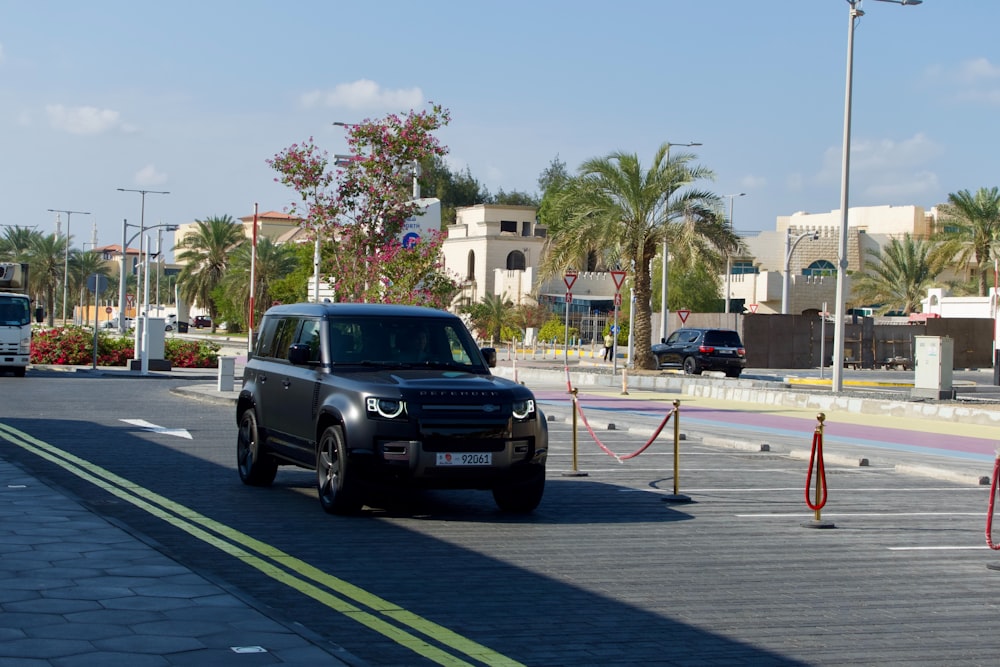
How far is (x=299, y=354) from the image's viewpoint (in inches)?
466

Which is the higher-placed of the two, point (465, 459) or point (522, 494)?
point (465, 459)

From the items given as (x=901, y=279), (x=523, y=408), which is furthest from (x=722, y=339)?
(x=901, y=279)

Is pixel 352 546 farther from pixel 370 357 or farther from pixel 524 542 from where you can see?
pixel 370 357

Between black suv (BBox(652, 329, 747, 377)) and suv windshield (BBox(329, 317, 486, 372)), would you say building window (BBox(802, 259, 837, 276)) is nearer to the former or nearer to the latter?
black suv (BBox(652, 329, 747, 377))

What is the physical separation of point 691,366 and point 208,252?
174ft

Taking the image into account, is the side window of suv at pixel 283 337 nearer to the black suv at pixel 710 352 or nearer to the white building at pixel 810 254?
the black suv at pixel 710 352

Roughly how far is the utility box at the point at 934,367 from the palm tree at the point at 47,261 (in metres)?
83.4

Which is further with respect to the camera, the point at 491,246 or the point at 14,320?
the point at 491,246

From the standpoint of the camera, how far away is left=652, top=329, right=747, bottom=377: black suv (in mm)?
42906

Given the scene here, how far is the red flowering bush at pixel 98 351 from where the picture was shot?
145 ft

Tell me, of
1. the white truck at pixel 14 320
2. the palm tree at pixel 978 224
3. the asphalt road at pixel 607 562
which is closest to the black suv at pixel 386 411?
the asphalt road at pixel 607 562

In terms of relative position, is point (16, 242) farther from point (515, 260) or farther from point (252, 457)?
point (252, 457)

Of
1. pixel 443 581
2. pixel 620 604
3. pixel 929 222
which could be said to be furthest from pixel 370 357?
pixel 929 222

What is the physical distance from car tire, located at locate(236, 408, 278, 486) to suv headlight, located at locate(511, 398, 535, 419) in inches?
124
